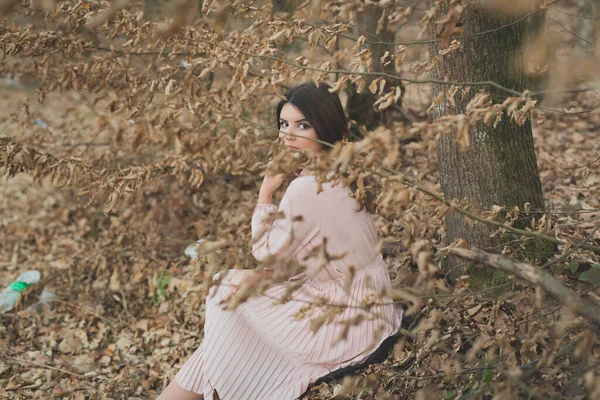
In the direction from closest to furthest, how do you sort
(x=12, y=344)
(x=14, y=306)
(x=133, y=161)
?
(x=12, y=344) < (x=14, y=306) < (x=133, y=161)

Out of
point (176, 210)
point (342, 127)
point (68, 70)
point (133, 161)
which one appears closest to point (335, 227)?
point (342, 127)

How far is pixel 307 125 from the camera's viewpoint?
3.01 metres

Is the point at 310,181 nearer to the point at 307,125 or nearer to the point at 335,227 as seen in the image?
the point at 335,227

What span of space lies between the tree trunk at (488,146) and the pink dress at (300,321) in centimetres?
52

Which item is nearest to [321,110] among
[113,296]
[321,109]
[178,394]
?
[321,109]

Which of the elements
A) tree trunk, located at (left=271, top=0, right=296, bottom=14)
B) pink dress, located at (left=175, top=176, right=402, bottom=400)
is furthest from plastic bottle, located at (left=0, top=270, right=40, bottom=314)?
tree trunk, located at (left=271, top=0, right=296, bottom=14)

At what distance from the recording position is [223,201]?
538 cm

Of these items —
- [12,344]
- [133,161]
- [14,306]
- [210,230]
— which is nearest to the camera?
[12,344]

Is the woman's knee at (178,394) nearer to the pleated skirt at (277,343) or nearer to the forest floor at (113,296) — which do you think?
the pleated skirt at (277,343)

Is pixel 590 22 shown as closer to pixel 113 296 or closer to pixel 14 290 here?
pixel 113 296

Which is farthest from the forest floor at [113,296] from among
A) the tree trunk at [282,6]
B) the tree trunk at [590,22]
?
the tree trunk at [282,6]

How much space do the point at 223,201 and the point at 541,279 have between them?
3862 millimetres

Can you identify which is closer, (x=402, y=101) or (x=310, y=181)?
(x=310, y=181)

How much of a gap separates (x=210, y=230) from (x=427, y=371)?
8.97 feet
